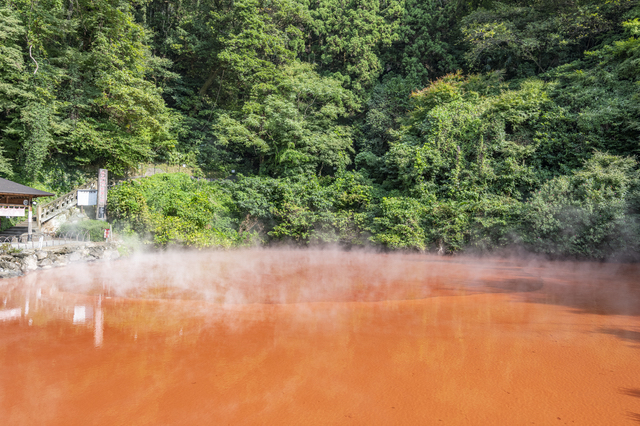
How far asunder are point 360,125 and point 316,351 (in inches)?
733

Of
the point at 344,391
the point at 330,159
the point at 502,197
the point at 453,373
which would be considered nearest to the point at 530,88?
the point at 502,197

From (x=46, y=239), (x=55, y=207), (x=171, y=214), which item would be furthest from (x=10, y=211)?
(x=171, y=214)

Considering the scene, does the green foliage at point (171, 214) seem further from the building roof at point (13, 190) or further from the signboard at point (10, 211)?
the signboard at point (10, 211)

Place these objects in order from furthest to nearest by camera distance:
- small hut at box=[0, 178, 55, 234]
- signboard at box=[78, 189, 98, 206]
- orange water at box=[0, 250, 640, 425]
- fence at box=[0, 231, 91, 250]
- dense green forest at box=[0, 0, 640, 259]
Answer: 1. signboard at box=[78, 189, 98, 206]
2. dense green forest at box=[0, 0, 640, 259]
3. fence at box=[0, 231, 91, 250]
4. small hut at box=[0, 178, 55, 234]
5. orange water at box=[0, 250, 640, 425]

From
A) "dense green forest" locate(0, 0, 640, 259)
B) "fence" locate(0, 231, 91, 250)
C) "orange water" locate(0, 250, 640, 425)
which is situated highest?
"dense green forest" locate(0, 0, 640, 259)

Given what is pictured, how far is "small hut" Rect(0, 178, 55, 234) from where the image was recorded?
1064cm

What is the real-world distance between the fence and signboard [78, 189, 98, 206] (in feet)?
5.59

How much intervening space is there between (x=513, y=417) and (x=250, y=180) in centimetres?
1574

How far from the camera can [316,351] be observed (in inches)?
195

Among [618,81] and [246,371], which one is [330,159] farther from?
[246,371]

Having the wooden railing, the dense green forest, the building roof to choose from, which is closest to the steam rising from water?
the dense green forest

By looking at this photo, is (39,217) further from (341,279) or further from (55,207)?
(341,279)

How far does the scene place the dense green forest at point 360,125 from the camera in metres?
13.6

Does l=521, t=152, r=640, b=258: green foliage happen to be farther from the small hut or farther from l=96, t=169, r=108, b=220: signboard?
the small hut
